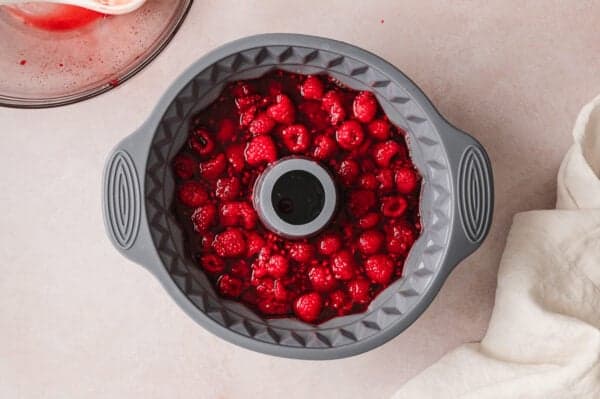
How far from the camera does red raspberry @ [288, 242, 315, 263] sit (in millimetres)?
863

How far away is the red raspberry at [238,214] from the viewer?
2.84 feet

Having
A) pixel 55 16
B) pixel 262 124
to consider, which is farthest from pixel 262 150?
pixel 55 16

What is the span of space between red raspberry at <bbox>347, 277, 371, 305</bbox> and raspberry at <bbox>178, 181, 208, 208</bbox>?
17 cm

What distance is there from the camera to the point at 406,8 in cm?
96

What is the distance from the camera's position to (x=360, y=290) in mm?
864

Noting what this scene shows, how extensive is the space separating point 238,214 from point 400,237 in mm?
166

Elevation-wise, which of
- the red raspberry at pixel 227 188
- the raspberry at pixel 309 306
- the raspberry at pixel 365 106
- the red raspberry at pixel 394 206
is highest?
the red raspberry at pixel 227 188

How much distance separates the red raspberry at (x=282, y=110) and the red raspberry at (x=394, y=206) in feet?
0.42

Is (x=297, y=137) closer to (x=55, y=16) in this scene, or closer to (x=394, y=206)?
(x=394, y=206)

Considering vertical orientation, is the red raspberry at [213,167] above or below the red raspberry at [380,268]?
above

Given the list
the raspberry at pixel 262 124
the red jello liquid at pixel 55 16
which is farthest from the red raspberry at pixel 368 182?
the red jello liquid at pixel 55 16

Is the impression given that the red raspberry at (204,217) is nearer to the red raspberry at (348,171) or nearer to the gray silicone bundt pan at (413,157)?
the gray silicone bundt pan at (413,157)

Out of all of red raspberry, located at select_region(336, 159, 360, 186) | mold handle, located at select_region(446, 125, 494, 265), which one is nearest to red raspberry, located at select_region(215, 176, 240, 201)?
red raspberry, located at select_region(336, 159, 360, 186)

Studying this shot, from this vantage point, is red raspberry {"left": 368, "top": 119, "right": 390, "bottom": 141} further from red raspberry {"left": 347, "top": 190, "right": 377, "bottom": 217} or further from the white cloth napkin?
the white cloth napkin
